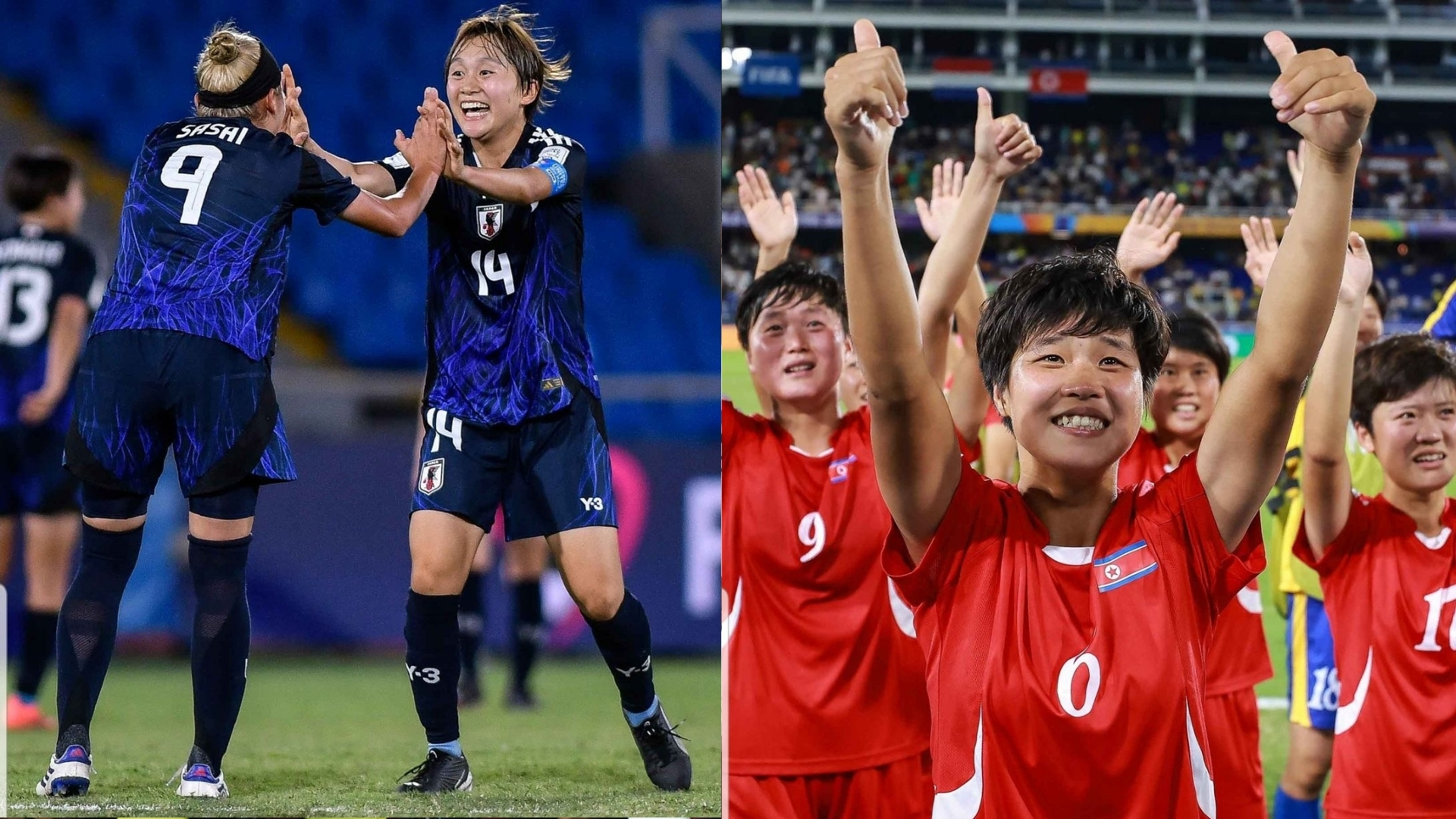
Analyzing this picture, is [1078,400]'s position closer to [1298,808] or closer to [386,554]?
[1298,808]

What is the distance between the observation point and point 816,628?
8.27ft

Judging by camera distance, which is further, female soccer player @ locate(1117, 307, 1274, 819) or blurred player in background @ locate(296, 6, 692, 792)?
female soccer player @ locate(1117, 307, 1274, 819)

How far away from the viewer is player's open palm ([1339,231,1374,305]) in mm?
2219

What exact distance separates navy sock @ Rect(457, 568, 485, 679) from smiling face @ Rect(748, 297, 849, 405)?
90cm

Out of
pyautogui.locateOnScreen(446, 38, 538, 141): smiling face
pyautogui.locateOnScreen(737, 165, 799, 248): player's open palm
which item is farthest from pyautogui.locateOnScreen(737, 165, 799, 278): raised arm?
pyautogui.locateOnScreen(446, 38, 538, 141): smiling face

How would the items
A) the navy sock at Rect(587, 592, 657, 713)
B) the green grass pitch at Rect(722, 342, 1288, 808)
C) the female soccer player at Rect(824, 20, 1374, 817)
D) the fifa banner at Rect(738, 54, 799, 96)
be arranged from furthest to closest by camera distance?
the fifa banner at Rect(738, 54, 799, 96) < the green grass pitch at Rect(722, 342, 1288, 808) < the navy sock at Rect(587, 592, 657, 713) < the female soccer player at Rect(824, 20, 1374, 817)

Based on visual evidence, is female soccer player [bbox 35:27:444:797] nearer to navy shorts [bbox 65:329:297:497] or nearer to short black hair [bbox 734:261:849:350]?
navy shorts [bbox 65:329:297:497]

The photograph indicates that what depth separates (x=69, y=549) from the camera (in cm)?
290

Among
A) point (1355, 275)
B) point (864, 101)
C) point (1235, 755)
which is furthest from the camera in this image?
point (1235, 755)

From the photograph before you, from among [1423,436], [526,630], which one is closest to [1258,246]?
[1423,436]

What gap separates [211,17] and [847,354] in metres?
1.50

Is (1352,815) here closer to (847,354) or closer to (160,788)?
(847,354)

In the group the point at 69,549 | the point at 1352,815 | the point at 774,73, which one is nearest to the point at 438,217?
the point at 69,549

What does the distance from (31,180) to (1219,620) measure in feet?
9.87
